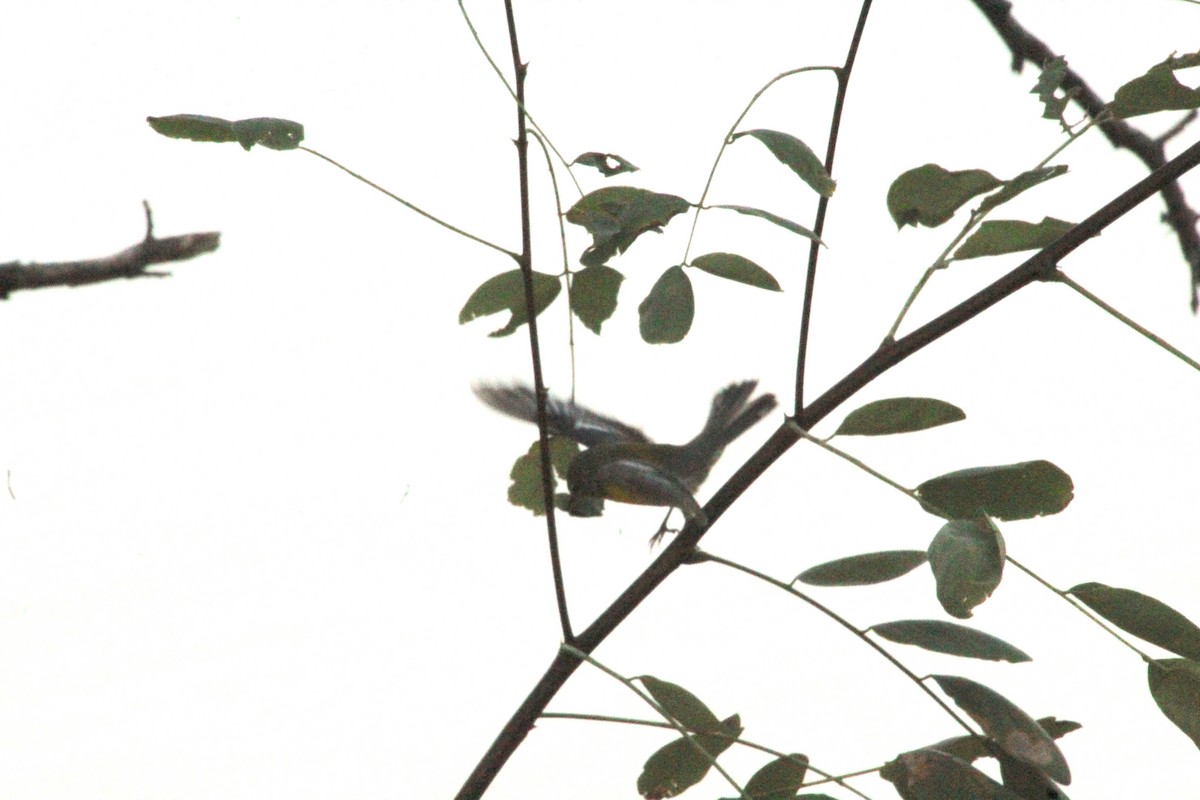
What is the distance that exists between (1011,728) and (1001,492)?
0.11 metres

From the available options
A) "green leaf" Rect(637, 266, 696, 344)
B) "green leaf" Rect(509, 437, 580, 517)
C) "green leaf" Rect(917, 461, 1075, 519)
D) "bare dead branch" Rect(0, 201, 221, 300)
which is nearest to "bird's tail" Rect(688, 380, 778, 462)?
"green leaf" Rect(509, 437, 580, 517)

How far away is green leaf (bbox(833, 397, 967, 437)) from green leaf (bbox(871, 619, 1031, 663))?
0.10m

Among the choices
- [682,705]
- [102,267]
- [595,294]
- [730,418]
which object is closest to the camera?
[102,267]

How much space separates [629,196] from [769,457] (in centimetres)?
19

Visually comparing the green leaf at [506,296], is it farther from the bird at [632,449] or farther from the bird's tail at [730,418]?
the bird's tail at [730,418]

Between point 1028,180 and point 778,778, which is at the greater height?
point 1028,180

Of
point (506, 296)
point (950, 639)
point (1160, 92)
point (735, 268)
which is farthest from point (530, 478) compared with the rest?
point (1160, 92)

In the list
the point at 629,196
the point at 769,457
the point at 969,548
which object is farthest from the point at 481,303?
the point at 969,548

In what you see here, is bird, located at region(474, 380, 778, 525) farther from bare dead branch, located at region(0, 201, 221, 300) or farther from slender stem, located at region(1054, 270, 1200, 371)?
bare dead branch, located at region(0, 201, 221, 300)

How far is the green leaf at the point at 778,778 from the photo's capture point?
714 millimetres

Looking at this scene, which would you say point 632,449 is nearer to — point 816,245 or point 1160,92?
point 816,245

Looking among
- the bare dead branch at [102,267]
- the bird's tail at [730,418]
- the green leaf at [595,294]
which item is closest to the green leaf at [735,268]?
the green leaf at [595,294]

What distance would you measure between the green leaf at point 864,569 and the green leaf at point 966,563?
10 cm

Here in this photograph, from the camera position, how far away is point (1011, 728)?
1.92 ft
